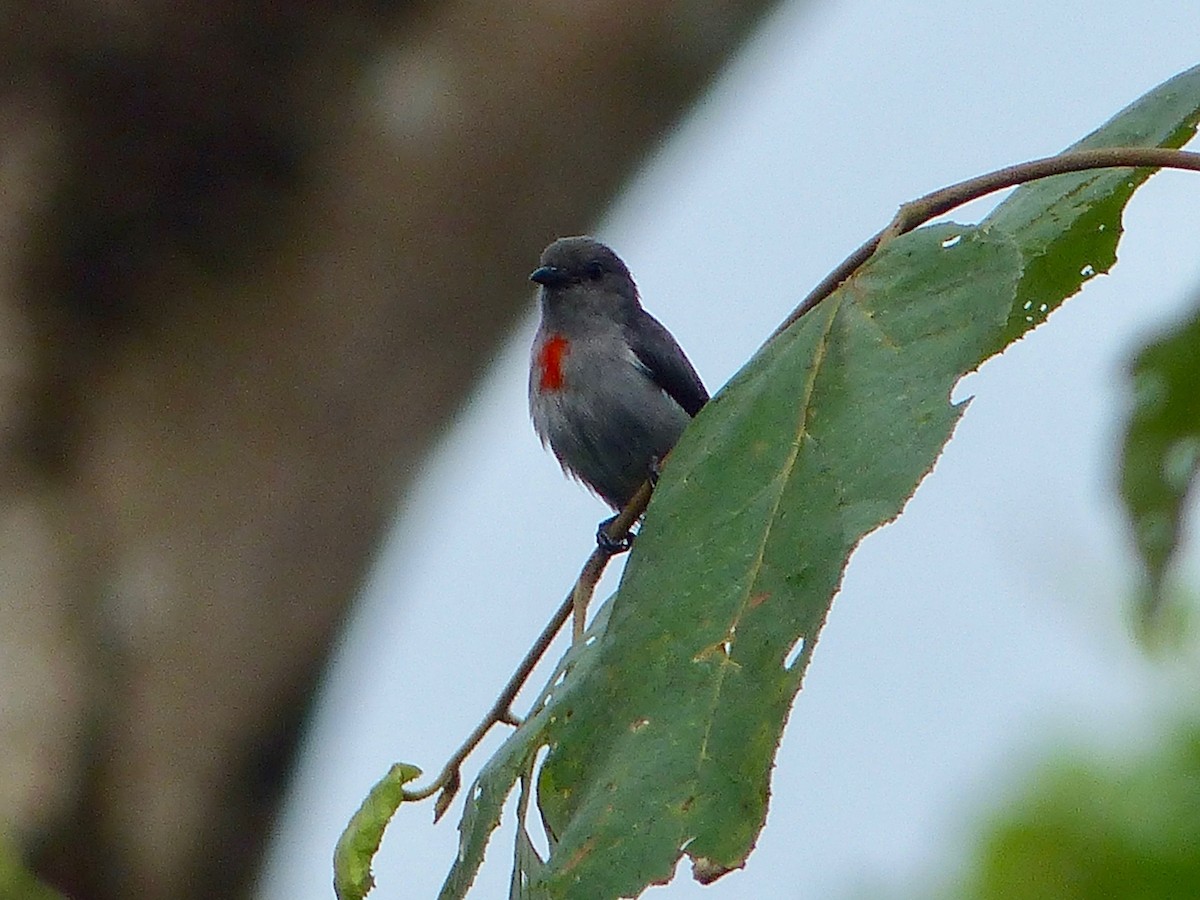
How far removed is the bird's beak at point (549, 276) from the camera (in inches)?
219

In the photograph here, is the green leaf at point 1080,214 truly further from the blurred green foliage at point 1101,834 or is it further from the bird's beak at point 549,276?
the bird's beak at point 549,276

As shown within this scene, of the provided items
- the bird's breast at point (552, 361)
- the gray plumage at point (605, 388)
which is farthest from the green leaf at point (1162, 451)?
the bird's breast at point (552, 361)

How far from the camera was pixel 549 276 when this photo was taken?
219 inches

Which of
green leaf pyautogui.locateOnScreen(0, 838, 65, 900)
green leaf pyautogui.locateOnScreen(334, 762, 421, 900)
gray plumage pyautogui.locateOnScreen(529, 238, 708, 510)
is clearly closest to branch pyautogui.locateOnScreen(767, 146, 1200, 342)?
green leaf pyautogui.locateOnScreen(334, 762, 421, 900)

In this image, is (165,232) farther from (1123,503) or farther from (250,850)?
(1123,503)

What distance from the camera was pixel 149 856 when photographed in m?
5.55

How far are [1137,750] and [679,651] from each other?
5.13m

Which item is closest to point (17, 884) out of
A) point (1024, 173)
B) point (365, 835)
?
point (365, 835)

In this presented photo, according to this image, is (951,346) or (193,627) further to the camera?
(193,627)

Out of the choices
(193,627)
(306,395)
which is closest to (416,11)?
(306,395)

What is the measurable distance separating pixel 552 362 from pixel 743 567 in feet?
11.3

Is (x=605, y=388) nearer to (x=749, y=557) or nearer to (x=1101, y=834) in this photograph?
(x=1101, y=834)

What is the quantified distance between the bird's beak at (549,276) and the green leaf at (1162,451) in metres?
3.29

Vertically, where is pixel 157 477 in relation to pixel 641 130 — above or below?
below
